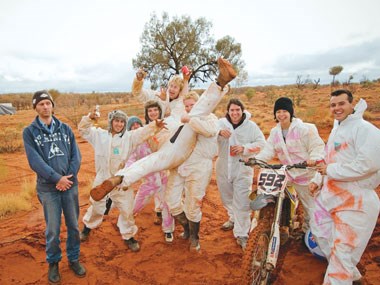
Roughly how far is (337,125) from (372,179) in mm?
646

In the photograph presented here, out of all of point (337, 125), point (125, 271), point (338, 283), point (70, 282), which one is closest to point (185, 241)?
point (125, 271)

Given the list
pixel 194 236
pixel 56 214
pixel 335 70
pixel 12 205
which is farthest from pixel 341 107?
pixel 335 70

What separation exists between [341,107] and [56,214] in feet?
10.9

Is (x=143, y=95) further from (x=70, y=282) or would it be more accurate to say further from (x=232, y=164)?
(x=70, y=282)

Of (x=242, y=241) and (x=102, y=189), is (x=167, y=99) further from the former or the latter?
(x=242, y=241)

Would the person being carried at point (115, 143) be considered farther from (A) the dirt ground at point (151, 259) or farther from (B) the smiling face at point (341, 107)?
(B) the smiling face at point (341, 107)

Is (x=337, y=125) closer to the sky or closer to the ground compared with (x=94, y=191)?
closer to the sky

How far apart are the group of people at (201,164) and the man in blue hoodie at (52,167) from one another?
1 centimetres

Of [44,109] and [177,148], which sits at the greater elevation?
[44,109]

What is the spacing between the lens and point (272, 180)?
3271 millimetres

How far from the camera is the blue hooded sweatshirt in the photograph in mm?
→ 3312

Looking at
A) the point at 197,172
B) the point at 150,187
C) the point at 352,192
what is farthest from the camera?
the point at 150,187

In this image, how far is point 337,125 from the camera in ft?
10.6

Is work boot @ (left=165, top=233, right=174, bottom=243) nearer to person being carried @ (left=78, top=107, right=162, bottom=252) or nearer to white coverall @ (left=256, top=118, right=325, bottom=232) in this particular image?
person being carried @ (left=78, top=107, right=162, bottom=252)
